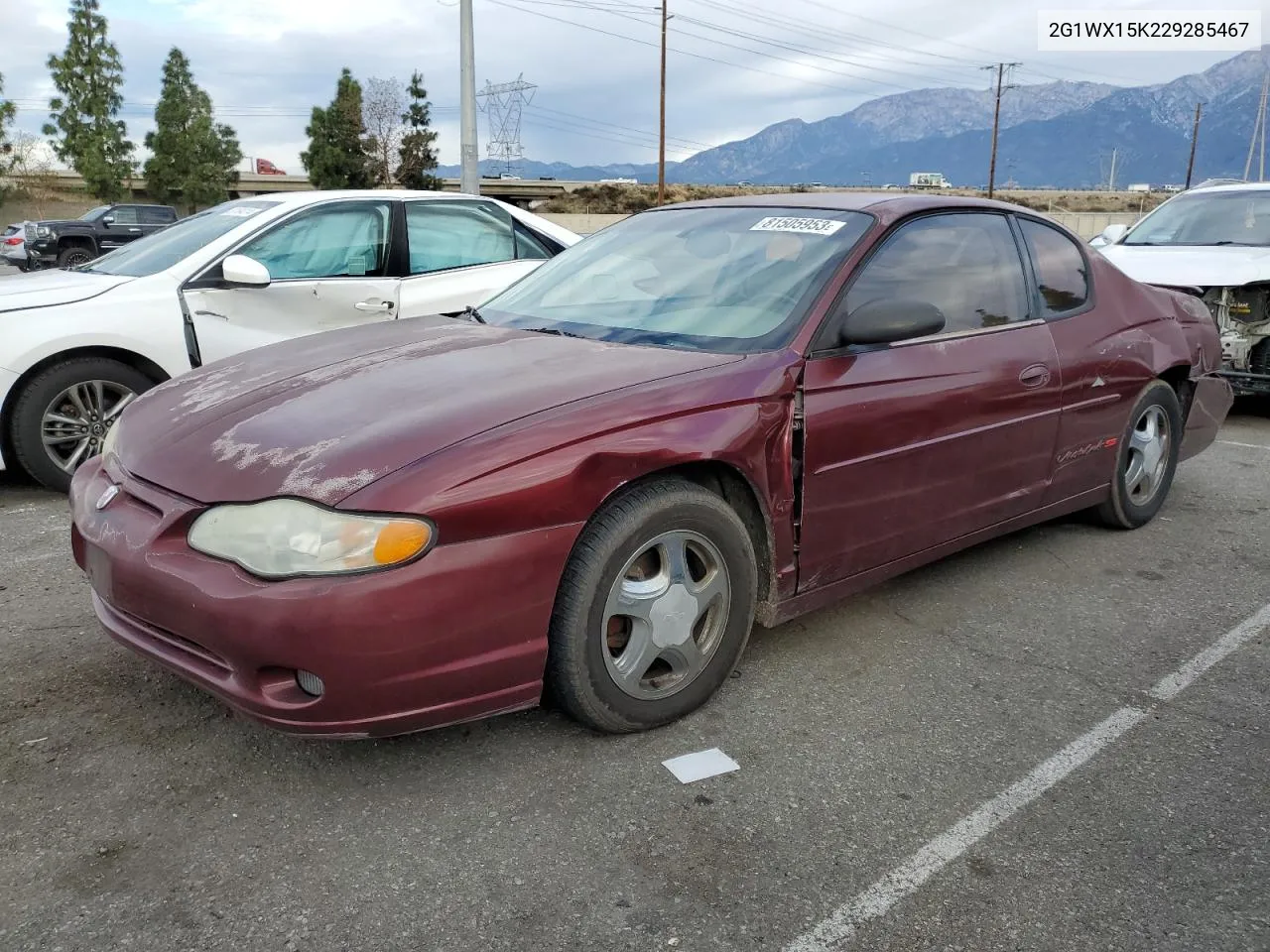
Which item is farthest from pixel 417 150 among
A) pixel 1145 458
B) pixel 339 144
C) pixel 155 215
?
pixel 1145 458

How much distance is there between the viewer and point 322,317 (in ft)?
18.0

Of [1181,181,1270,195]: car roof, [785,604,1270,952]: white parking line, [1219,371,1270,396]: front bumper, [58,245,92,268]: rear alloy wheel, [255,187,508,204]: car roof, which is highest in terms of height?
[1181,181,1270,195]: car roof

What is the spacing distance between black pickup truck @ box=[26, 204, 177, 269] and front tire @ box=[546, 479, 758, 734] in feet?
76.9


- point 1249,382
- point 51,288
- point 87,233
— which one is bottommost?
point 1249,382

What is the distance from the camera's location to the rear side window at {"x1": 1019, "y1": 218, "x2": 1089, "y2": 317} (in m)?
3.91

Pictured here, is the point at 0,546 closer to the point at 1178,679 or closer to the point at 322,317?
the point at 322,317

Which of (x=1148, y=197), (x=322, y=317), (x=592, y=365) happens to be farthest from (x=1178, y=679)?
(x=1148, y=197)

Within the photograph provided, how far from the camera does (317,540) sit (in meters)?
2.18

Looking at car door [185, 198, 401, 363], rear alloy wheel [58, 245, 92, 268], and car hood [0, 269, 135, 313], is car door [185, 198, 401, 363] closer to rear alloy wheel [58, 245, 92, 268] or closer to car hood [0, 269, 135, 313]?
car hood [0, 269, 135, 313]

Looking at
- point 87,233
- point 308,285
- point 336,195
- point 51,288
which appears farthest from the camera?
point 87,233

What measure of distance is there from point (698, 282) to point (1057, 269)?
→ 5.44 ft

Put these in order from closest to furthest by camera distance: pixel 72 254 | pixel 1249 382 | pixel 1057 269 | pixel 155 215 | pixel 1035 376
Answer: pixel 1035 376 → pixel 1057 269 → pixel 1249 382 → pixel 72 254 → pixel 155 215

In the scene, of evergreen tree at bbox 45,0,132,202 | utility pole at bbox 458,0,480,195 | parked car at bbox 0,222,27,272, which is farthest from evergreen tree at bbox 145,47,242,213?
utility pole at bbox 458,0,480,195

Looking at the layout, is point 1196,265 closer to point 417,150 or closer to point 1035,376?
→ point 1035,376
